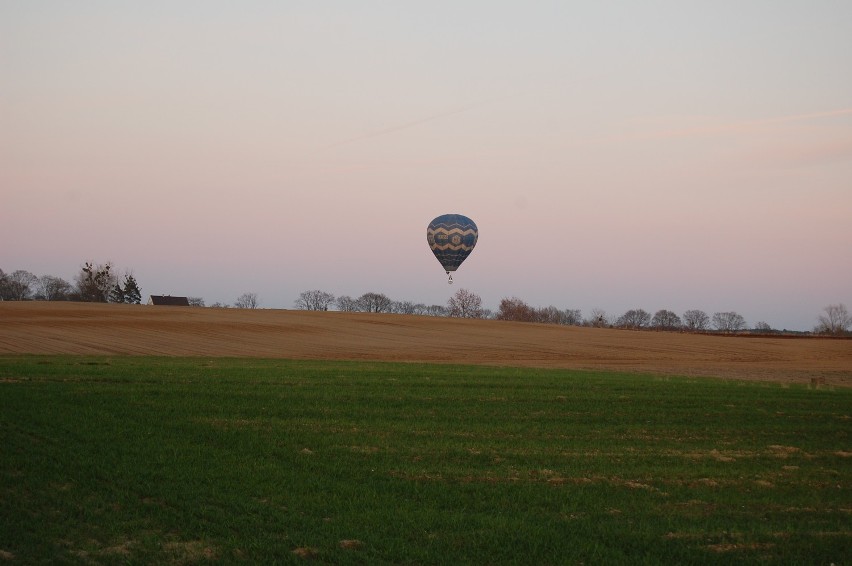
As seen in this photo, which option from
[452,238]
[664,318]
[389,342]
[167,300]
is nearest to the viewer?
[389,342]

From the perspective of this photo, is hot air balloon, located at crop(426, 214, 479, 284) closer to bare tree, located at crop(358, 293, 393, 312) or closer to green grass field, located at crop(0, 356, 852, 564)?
green grass field, located at crop(0, 356, 852, 564)

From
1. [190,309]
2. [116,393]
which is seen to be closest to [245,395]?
[116,393]

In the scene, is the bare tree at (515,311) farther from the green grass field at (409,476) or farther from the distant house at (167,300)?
the green grass field at (409,476)

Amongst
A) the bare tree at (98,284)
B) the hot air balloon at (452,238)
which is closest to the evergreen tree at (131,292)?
the bare tree at (98,284)

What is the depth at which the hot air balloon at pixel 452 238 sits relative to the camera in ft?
201

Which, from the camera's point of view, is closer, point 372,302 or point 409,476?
point 409,476

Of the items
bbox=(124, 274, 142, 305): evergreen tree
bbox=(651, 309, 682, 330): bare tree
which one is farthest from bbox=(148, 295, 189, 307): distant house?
bbox=(651, 309, 682, 330): bare tree

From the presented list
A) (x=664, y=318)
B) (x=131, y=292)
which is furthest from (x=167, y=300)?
(x=664, y=318)

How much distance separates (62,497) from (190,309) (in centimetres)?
6664

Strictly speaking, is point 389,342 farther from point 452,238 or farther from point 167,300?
point 167,300

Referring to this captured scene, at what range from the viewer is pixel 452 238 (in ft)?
201

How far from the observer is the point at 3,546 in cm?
760

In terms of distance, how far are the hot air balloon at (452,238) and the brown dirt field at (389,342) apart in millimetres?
5812

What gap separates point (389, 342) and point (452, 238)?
11446 millimetres
